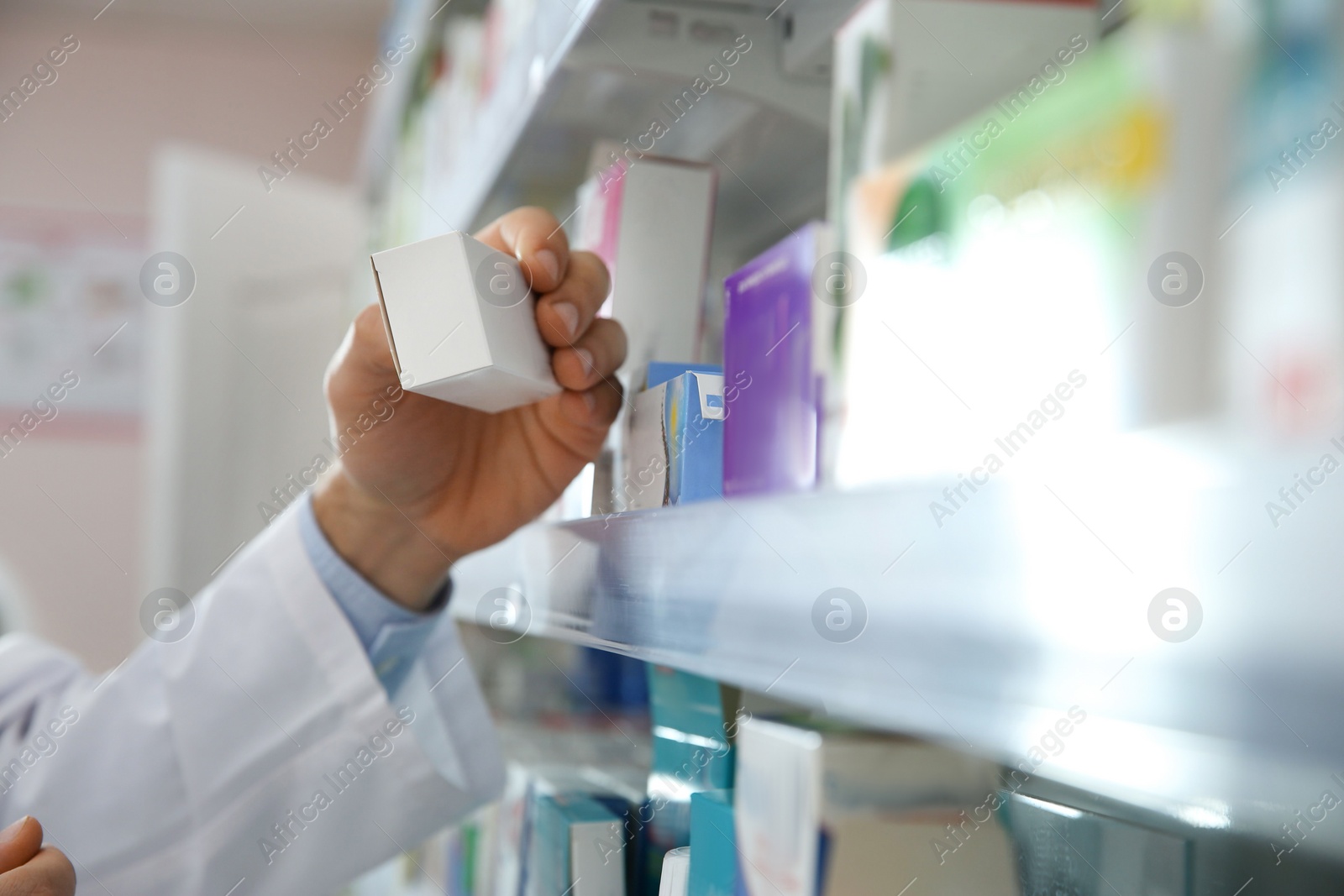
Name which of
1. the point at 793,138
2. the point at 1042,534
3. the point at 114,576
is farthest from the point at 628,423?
the point at 114,576

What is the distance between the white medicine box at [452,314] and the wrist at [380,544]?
34 centimetres

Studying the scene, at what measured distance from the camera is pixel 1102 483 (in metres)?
0.23

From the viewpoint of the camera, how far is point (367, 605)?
92cm

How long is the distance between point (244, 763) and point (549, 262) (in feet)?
1.89

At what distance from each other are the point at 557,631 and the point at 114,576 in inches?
141

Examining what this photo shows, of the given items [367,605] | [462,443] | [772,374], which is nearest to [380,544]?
[367,605]

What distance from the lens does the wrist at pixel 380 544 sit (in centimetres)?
90

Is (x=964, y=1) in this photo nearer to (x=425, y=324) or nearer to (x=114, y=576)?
(x=425, y=324)

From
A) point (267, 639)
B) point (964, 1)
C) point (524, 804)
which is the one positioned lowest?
point (524, 804)

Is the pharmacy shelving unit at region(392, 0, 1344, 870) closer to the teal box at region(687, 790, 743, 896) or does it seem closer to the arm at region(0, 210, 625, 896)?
the teal box at region(687, 790, 743, 896)

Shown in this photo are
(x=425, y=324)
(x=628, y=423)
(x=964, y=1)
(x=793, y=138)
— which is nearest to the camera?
(x=964, y=1)

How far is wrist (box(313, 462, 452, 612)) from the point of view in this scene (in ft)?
2.94

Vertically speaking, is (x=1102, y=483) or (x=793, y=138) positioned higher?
(x=793, y=138)

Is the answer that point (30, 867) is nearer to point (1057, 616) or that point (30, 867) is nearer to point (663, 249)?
point (663, 249)
